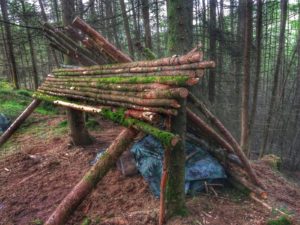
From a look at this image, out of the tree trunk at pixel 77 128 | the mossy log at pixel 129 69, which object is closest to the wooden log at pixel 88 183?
the mossy log at pixel 129 69

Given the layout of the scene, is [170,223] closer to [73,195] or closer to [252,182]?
[73,195]

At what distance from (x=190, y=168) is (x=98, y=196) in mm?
1604

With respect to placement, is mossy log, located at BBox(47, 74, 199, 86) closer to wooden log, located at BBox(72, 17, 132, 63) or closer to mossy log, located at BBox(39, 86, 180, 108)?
mossy log, located at BBox(39, 86, 180, 108)

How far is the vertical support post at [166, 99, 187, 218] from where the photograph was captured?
3295mm

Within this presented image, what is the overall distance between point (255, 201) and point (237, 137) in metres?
9.84

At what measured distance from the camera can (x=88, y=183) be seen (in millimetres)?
3016

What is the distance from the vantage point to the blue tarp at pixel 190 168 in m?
4.30

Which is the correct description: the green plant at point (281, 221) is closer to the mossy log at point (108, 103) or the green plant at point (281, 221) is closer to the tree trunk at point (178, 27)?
the mossy log at point (108, 103)

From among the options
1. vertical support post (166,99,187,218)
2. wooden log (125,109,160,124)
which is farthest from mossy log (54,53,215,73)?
wooden log (125,109,160,124)

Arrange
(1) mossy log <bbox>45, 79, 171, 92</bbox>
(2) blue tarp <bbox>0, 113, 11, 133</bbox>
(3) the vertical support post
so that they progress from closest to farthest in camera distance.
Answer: (1) mossy log <bbox>45, 79, 171, 92</bbox> < (3) the vertical support post < (2) blue tarp <bbox>0, 113, 11, 133</bbox>

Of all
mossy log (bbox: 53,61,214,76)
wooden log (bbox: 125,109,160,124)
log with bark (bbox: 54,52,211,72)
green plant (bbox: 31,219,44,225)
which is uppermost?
log with bark (bbox: 54,52,211,72)

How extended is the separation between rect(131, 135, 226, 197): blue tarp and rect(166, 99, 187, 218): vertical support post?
652 millimetres

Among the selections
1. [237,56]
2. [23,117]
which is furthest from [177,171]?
[237,56]

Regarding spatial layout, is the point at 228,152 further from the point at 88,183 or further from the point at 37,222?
the point at 37,222
